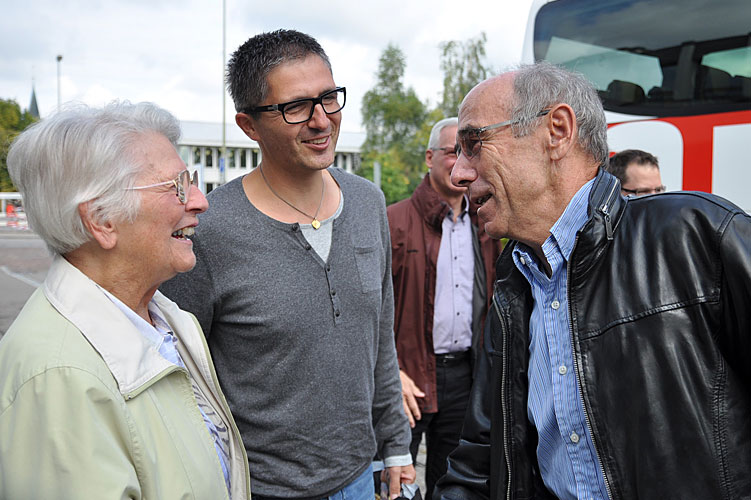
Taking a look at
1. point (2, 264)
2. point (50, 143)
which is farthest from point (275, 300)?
point (2, 264)

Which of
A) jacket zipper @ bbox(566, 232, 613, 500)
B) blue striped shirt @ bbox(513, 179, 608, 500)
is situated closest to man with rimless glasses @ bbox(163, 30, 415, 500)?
blue striped shirt @ bbox(513, 179, 608, 500)

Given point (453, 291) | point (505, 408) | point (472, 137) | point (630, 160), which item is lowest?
point (505, 408)

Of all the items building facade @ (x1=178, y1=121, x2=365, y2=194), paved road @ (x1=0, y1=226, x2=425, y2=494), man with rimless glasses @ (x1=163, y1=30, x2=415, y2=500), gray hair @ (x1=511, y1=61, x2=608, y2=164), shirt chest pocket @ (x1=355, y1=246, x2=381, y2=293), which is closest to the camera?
gray hair @ (x1=511, y1=61, x2=608, y2=164)

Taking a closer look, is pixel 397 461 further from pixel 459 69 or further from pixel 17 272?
pixel 459 69

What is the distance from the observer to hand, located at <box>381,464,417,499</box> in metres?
2.44

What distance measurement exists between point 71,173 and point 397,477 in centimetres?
168

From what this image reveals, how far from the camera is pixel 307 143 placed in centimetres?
209

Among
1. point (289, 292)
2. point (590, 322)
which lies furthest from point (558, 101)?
point (289, 292)

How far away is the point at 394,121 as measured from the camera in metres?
53.2

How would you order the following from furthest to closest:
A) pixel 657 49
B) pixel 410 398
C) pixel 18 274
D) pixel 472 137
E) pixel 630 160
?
1. pixel 18 274
2. pixel 657 49
3. pixel 630 160
4. pixel 410 398
5. pixel 472 137

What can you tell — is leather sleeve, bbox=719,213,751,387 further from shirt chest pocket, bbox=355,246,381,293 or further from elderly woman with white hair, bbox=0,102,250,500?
elderly woman with white hair, bbox=0,102,250,500

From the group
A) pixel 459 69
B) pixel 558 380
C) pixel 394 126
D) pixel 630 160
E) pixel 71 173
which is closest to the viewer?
pixel 71 173

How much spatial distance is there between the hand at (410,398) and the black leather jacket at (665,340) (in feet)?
5.93

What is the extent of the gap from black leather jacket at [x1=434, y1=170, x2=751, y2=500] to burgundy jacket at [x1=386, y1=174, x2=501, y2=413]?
6.61ft
